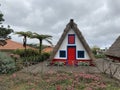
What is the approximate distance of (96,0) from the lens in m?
17.2

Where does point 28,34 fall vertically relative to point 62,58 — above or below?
above

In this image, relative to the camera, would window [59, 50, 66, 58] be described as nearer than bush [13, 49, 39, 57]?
Yes

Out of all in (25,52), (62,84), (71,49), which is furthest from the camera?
(25,52)

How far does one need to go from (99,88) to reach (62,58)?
11987 mm

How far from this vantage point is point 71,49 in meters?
22.2

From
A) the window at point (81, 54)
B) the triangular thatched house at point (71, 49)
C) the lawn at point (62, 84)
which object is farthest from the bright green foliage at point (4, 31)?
the lawn at point (62, 84)

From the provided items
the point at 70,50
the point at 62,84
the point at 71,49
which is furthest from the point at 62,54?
the point at 62,84

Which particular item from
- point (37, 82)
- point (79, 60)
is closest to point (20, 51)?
point (79, 60)

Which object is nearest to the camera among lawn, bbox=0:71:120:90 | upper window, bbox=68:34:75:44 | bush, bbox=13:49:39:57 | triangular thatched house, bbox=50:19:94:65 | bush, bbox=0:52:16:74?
lawn, bbox=0:71:120:90

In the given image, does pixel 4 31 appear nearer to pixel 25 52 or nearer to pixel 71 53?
pixel 25 52

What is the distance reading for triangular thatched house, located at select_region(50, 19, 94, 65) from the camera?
21.6 meters

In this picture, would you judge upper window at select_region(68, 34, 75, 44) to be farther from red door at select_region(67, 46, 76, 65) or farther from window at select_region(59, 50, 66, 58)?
window at select_region(59, 50, 66, 58)

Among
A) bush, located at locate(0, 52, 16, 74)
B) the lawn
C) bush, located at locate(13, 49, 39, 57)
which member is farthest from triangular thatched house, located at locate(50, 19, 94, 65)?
the lawn

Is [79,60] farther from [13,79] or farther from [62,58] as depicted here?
[13,79]
